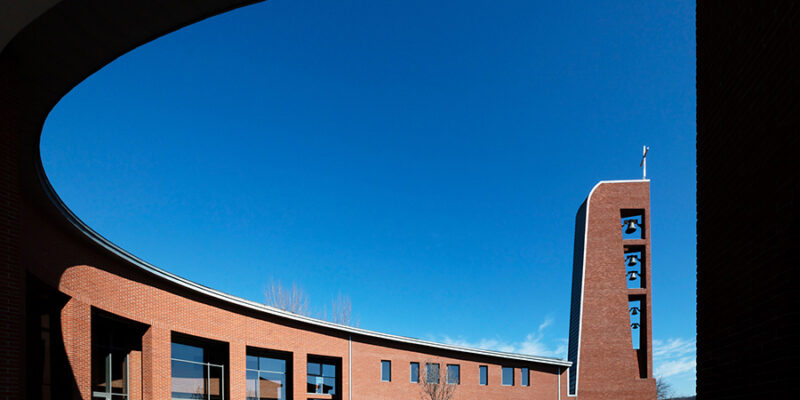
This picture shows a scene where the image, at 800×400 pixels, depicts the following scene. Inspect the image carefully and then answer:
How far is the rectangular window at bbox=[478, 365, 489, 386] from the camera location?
113 ft

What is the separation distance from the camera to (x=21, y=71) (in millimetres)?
7941

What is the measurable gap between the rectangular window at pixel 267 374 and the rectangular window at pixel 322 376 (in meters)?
1.56

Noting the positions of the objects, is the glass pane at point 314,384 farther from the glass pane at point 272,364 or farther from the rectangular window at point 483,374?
the rectangular window at point 483,374

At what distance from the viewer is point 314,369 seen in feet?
90.5

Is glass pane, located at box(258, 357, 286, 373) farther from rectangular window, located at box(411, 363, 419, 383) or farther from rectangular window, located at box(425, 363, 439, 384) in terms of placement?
rectangular window, located at box(425, 363, 439, 384)

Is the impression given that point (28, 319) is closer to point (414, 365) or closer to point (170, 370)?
point (170, 370)

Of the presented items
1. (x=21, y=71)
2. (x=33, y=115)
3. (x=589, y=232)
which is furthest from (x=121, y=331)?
(x=589, y=232)

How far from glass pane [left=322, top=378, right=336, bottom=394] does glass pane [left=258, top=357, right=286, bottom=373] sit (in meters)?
2.80

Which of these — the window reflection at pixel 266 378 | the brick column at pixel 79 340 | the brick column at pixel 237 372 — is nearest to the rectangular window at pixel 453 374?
the window reflection at pixel 266 378

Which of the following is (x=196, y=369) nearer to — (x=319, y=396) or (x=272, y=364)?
(x=272, y=364)
